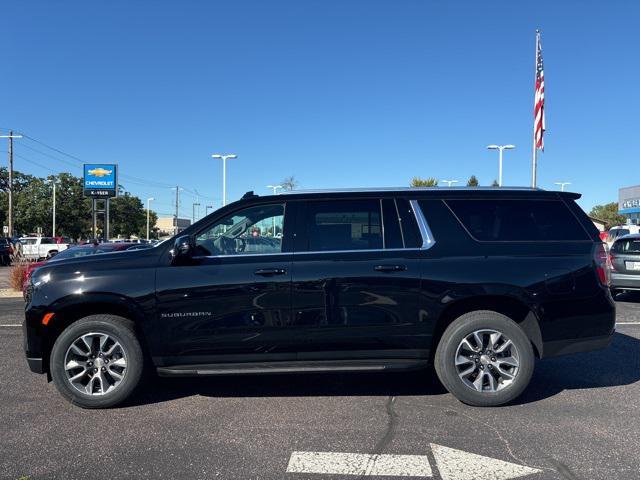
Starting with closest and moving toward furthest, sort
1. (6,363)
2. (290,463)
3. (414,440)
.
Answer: (290,463) → (414,440) → (6,363)

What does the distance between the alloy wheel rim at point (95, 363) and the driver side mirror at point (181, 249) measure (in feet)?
3.03

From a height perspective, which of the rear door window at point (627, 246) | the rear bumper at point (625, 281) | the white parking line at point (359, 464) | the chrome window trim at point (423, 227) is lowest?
the white parking line at point (359, 464)

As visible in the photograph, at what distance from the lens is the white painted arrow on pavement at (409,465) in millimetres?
3402

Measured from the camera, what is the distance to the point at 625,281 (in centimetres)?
1085

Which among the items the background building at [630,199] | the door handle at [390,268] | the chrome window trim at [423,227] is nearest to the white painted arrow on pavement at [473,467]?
the door handle at [390,268]

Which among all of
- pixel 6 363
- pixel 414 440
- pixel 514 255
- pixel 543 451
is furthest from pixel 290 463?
pixel 6 363

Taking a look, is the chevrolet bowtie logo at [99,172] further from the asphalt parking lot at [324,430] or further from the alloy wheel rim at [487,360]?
the alloy wheel rim at [487,360]

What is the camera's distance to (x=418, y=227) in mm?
4855

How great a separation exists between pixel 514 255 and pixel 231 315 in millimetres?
2677

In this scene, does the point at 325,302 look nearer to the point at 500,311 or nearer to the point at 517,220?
the point at 500,311

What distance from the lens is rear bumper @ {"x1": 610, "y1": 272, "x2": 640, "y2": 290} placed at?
1073 centimetres

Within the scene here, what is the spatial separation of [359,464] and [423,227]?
2.24 m

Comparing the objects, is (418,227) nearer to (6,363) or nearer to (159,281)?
(159,281)

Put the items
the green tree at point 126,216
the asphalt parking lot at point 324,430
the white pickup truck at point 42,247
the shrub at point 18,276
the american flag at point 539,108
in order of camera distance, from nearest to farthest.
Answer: the asphalt parking lot at point 324,430 → the shrub at point 18,276 → the american flag at point 539,108 → the white pickup truck at point 42,247 → the green tree at point 126,216
